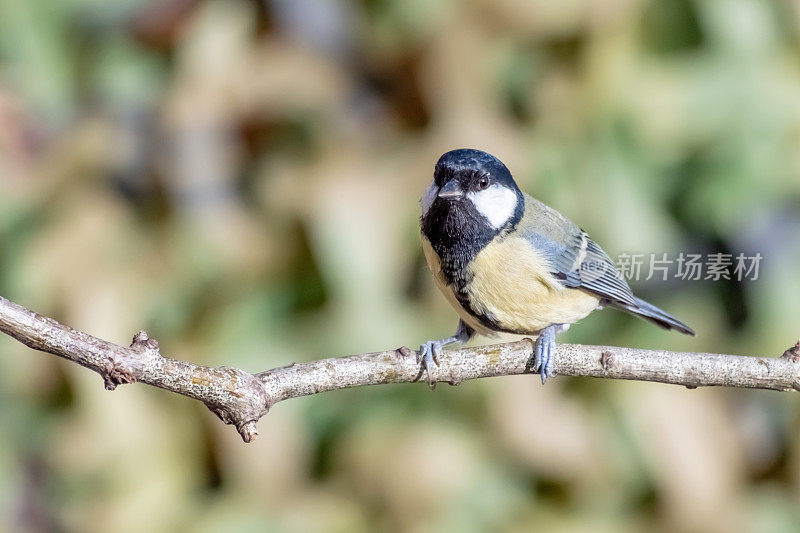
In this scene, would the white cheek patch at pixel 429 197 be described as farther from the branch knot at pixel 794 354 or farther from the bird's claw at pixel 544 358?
the branch knot at pixel 794 354

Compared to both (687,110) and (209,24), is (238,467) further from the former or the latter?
(687,110)

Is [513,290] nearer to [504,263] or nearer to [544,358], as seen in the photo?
[504,263]

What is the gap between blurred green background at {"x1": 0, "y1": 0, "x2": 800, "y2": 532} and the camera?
78.7 inches

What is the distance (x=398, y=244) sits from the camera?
6.43ft

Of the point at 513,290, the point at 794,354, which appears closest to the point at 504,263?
the point at 513,290

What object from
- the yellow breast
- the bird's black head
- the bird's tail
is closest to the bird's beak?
the bird's black head

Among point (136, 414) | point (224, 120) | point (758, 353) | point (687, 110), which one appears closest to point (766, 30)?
point (687, 110)

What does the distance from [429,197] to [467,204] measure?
0.17ft

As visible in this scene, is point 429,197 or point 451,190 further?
point 429,197

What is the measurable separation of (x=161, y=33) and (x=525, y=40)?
1.02m

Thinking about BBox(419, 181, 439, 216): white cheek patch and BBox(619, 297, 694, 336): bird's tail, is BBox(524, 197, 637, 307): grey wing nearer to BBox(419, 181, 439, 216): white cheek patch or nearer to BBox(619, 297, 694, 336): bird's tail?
BBox(619, 297, 694, 336): bird's tail

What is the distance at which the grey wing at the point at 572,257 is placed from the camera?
50.9 inches

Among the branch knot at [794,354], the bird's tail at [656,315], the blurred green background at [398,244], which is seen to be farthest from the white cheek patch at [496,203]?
the blurred green background at [398,244]

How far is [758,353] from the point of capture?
2072 millimetres
